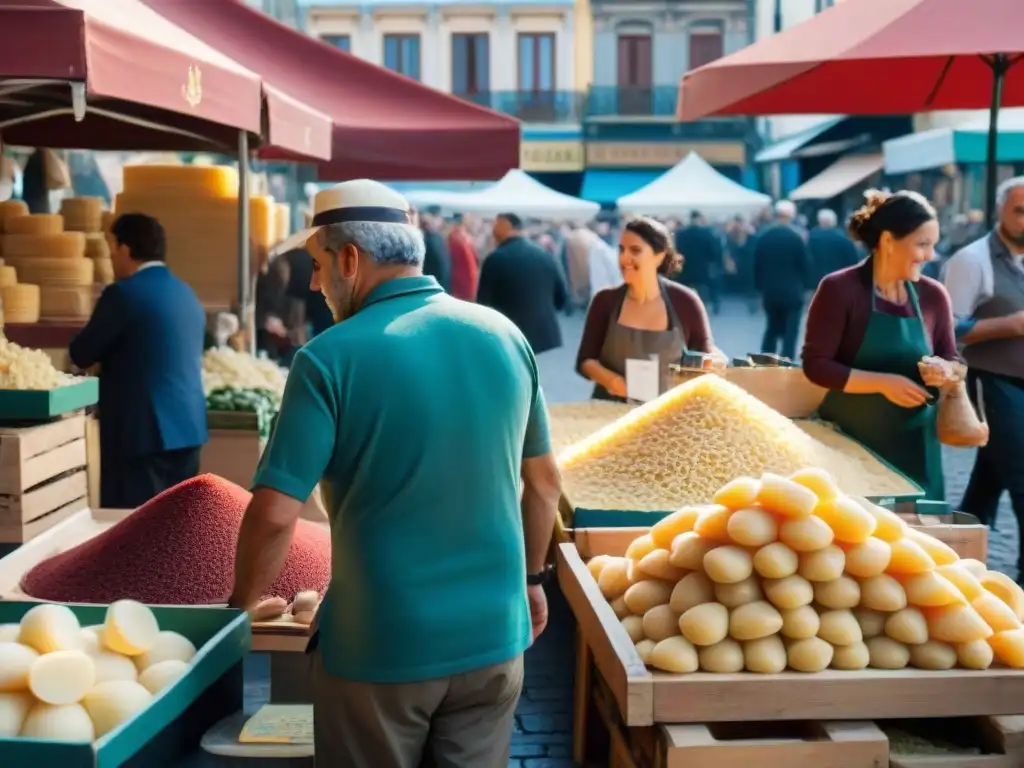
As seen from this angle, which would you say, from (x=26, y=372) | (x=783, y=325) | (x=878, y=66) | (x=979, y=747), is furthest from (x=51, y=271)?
(x=783, y=325)

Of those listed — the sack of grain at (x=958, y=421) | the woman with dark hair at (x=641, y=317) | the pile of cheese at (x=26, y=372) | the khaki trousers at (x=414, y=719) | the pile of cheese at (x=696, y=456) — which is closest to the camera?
the khaki trousers at (x=414, y=719)

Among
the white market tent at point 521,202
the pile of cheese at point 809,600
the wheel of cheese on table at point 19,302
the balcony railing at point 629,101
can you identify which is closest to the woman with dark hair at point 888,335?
the pile of cheese at point 809,600

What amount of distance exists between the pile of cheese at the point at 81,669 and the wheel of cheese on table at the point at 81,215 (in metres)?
5.90

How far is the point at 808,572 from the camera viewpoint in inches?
119

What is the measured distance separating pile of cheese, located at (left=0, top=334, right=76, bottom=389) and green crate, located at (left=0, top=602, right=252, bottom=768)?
202cm

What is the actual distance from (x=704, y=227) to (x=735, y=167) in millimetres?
21550

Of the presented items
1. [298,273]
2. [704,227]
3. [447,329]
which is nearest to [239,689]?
[447,329]

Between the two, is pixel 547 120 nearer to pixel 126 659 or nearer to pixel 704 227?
pixel 704 227

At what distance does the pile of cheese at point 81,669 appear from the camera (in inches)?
96.9

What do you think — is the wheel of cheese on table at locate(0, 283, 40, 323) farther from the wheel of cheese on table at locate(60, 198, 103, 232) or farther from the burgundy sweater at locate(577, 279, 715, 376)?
the burgundy sweater at locate(577, 279, 715, 376)

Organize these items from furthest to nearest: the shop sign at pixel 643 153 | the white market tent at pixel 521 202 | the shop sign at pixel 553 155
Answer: the shop sign at pixel 553 155, the shop sign at pixel 643 153, the white market tent at pixel 521 202

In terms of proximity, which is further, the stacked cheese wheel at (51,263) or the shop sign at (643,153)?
the shop sign at (643,153)

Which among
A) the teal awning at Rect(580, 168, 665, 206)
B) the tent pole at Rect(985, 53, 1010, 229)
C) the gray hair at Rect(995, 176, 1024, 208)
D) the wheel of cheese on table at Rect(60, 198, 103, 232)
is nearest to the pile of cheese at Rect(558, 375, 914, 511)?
the gray hair at Rect(995, 176, 1024, 208)

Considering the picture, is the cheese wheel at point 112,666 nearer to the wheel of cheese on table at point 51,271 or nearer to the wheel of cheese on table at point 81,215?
the wheel of cheese on table at point 51,271
